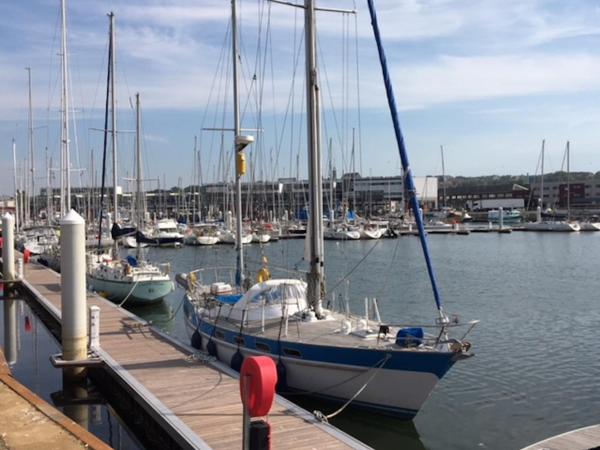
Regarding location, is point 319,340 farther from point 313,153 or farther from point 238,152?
point 238,152

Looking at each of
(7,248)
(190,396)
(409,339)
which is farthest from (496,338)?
(7,248)

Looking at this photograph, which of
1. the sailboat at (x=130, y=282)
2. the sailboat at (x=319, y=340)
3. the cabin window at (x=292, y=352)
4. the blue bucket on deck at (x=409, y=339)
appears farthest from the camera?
the sailboat at (x=130, y=282)

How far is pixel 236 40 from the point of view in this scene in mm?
24875

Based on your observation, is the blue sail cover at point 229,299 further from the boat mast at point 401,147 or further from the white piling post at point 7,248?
the white piling post at point 7,248

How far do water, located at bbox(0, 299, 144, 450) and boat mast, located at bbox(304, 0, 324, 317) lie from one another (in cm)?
612

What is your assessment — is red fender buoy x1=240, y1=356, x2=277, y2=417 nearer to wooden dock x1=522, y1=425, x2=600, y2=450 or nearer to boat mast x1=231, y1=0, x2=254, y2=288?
wooden dock x1=522, y1=425, x2=600, y2=450

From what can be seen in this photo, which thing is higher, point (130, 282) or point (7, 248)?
point (7, 248)

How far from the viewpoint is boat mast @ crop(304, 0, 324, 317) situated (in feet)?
55.6

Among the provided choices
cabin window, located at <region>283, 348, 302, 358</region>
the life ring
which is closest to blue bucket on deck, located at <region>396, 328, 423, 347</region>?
cabin window, located at <region>283, 348, 302, 358</region>

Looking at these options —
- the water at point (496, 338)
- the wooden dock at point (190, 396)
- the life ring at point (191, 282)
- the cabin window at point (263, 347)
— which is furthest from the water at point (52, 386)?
the life ring at point (191, 282)

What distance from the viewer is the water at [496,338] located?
15.1 metres

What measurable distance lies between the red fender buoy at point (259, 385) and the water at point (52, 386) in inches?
271

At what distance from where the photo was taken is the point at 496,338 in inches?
998

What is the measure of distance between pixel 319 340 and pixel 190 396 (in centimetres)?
333
